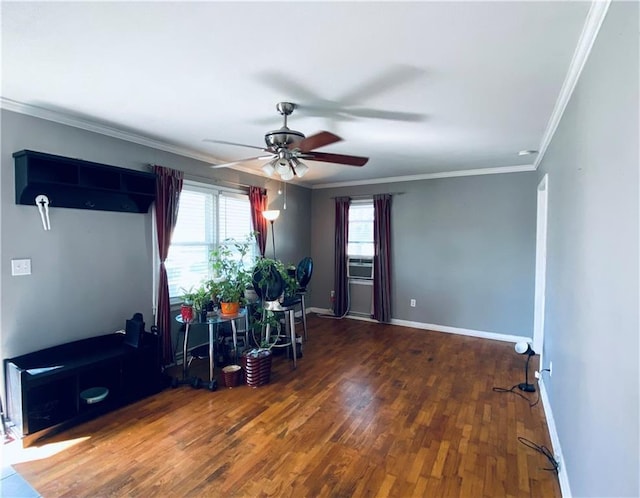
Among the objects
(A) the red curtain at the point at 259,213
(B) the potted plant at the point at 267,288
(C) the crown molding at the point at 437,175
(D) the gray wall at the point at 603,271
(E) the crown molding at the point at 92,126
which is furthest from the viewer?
(A) the red curtain at the point at 259,213

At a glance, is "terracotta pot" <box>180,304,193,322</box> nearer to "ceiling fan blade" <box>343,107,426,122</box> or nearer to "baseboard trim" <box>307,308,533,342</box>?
"ceiling fan blade" <box>343,107,426,122</box>

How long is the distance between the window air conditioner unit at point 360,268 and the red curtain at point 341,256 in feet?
0.34

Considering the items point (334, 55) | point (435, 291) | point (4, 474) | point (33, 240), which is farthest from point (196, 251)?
point (435, 291)

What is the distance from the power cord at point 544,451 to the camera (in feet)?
7.05

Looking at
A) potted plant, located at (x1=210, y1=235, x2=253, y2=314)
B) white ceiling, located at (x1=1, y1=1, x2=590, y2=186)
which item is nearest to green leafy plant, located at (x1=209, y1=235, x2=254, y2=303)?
potted plant, located at (x1=210, y1=235, x2=253, y2=314)

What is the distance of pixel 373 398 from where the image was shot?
3090mm

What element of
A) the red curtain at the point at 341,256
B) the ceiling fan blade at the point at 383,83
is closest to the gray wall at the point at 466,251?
the red curtain at the point at 341,256

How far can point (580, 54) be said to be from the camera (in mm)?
1747

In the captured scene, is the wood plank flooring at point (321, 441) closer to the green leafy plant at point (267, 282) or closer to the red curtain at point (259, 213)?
the green leafy plant at point (267, 282)

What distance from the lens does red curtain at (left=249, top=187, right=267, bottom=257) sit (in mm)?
4881


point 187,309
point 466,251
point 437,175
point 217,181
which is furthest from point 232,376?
point 437,175

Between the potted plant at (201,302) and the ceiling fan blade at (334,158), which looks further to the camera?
the potted plant at (201,302)

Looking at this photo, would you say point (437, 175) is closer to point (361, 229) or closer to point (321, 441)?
point (361, 229)

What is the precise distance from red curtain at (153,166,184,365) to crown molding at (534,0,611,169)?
350 cm
